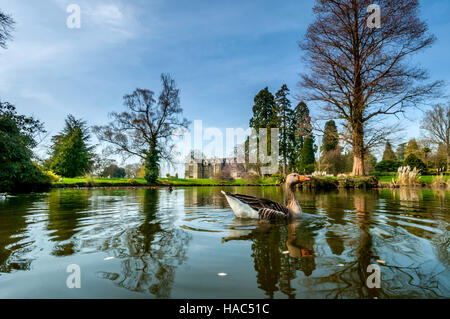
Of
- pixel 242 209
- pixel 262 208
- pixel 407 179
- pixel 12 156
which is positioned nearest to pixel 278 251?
Result: pixel 262 208

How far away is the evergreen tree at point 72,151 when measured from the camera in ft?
122

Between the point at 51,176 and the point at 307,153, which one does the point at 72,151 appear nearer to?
the point at 51,176

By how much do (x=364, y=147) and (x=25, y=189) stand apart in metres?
26.7

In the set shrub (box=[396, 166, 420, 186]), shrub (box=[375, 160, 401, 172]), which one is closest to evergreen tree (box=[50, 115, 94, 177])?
shrub (box=[396, 166, 420, 186])

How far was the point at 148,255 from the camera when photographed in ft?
10.2

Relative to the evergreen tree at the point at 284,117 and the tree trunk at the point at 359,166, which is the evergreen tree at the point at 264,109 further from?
the tree trunk at the point at 359,166

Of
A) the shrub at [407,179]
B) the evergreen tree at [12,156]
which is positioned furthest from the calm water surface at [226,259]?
the shrub at [407,179]

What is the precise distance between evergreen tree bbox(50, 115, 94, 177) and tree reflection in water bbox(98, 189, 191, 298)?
37.0 meters

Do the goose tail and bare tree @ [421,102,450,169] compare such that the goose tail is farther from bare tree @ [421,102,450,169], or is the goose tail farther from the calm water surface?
bare tree @ [421,102,450,169]

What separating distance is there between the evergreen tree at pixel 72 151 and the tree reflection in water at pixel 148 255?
3703 centimetres

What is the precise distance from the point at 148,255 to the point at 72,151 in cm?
4212
